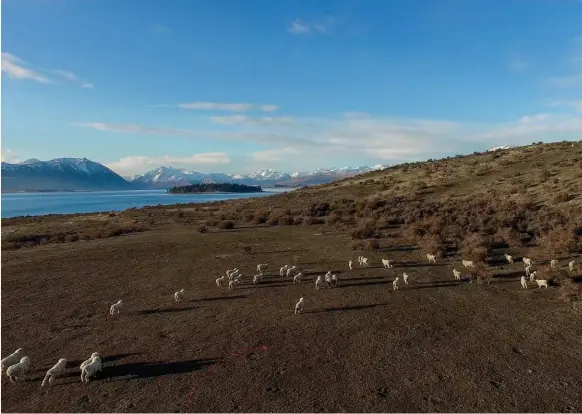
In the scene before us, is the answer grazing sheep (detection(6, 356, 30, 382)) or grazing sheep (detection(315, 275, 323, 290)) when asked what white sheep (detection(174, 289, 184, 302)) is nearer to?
grazing sheep (detection(315, 275, 323, 290))

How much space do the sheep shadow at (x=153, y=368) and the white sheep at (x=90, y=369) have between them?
263 millimetres

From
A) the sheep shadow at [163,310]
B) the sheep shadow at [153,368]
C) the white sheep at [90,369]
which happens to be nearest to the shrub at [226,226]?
the sheep shadow at [163,310]

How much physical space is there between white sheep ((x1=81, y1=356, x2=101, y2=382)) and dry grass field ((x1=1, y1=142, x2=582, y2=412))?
184 mm

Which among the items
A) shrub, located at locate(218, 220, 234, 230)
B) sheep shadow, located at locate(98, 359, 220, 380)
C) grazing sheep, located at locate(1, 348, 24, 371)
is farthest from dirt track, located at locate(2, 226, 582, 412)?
shrub, located at locate(218, 220, 234, 230)

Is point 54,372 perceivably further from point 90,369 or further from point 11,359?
point 11,359

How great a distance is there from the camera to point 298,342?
11.1 metres

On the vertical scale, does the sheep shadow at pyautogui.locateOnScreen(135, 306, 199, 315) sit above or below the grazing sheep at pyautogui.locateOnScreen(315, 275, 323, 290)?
below

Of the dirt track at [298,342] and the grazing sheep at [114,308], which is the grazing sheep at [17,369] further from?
the grazing sheep at [114,308]

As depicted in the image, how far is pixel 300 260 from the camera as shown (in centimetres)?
2155

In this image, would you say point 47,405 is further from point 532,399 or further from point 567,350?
point 567,350

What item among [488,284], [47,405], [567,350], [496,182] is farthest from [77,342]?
[496,182]

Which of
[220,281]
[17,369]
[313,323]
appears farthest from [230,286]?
[17,369]

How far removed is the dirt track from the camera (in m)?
8.43

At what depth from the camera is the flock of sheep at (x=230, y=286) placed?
9352mm
